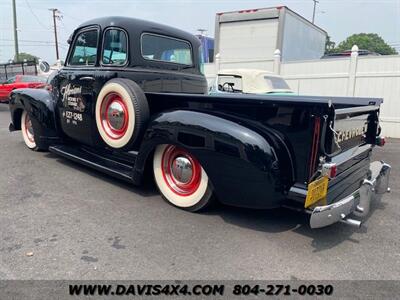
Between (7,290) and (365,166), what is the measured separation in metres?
3.41

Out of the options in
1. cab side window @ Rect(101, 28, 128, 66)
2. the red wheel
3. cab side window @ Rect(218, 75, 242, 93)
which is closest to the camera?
the red wheel

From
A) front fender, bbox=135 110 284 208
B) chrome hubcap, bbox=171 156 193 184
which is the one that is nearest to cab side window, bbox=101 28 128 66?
front fender, bbox=135 110 284 208

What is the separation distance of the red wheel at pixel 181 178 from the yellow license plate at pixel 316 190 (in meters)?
1.00

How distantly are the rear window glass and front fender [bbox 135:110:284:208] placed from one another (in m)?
1.56

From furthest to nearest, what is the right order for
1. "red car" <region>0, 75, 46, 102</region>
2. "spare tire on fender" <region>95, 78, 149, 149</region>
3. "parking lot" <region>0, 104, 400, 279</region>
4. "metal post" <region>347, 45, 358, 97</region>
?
"red car" <region>0, 75, 46, 102</region> < "metal post" <region>347, 45, 358, 97</region> < "spare tire on fender" <region>95, 78, 149, 149</region> < "parking lot" <region>0, 104, 400, 279</region>

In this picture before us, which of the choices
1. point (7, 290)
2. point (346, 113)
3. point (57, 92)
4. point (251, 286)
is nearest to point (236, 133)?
point (346, 113)

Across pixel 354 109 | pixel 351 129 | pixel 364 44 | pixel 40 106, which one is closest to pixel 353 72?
pixel 351 129

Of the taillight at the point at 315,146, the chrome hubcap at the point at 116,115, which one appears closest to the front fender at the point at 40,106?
the chrome hubcap at the point at 116,115

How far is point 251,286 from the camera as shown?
2.40 meters

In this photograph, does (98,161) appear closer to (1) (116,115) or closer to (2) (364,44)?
(1) (116,115)

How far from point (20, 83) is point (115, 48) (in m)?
11.5

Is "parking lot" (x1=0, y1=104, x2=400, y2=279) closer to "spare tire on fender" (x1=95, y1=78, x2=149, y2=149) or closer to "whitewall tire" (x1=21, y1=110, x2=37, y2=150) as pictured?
"spare tire on fender" (x1=95, y1=78, x2=149, y2=149)

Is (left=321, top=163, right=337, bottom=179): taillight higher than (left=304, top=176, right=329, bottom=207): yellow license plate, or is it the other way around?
(left=321, top=163, right=337, bottom=179): taillight

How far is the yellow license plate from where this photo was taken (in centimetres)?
270
